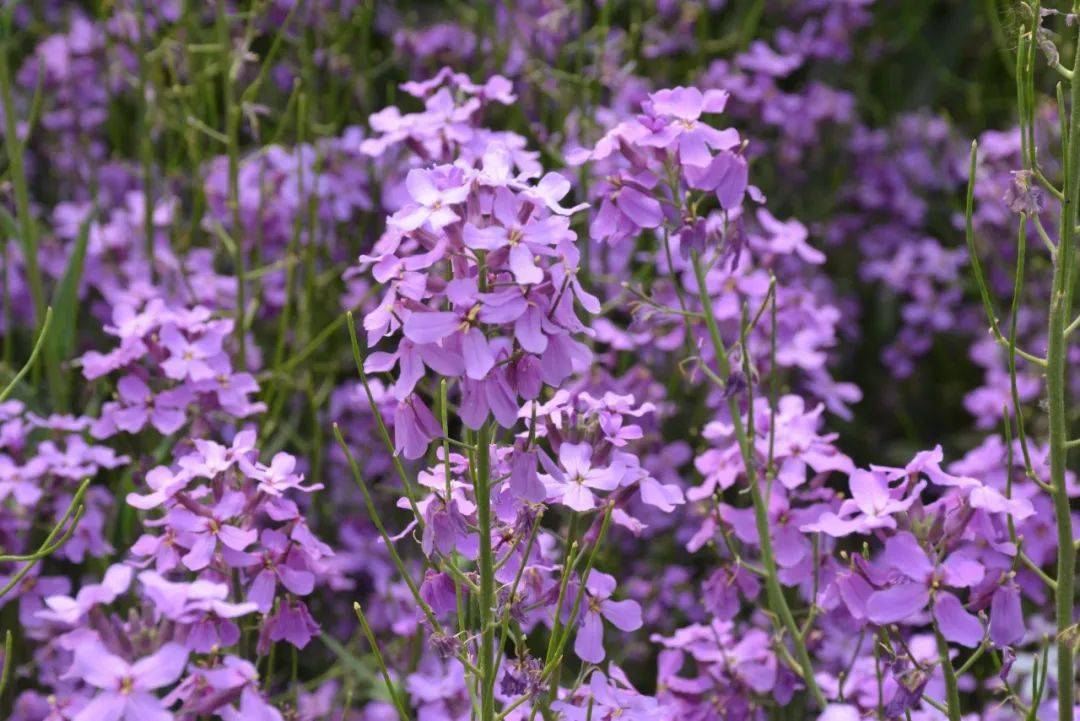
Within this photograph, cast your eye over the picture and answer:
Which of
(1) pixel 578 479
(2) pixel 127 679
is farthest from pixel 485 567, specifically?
(2) pixel 127 679

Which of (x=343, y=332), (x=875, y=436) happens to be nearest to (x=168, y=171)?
(x=343, y=332)

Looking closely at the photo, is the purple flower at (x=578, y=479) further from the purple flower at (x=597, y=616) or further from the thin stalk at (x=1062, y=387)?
the thin stalk at (x=1062, y=387)

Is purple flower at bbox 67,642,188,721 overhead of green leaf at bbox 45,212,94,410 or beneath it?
overhead

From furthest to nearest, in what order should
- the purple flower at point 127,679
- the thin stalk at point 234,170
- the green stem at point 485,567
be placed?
the thin stalk at point 234,170, the green stem at point 485,567, the purple flower at point 127,679

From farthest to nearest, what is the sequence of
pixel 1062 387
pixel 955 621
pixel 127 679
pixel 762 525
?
pixel 762 525 < pixel 1062 387 < pixel 955 621 < pixel 127 679

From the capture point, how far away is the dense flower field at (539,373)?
4.94ft

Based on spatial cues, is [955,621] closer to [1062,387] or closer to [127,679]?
[1062,387]

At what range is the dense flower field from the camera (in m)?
1.51

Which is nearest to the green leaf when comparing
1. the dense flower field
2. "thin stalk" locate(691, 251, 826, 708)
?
the dense flower field

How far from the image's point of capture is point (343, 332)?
3068 millimetres

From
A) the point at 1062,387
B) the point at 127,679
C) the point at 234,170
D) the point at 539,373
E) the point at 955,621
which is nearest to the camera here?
the point at 127,679

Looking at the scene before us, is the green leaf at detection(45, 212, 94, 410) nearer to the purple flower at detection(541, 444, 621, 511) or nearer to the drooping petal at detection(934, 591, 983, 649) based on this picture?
the purple flower at detection(541, 444, 621, 511)

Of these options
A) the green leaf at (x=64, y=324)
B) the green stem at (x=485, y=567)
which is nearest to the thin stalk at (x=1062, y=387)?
the green stem at (x=485, y=567)

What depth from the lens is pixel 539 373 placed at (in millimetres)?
1439
